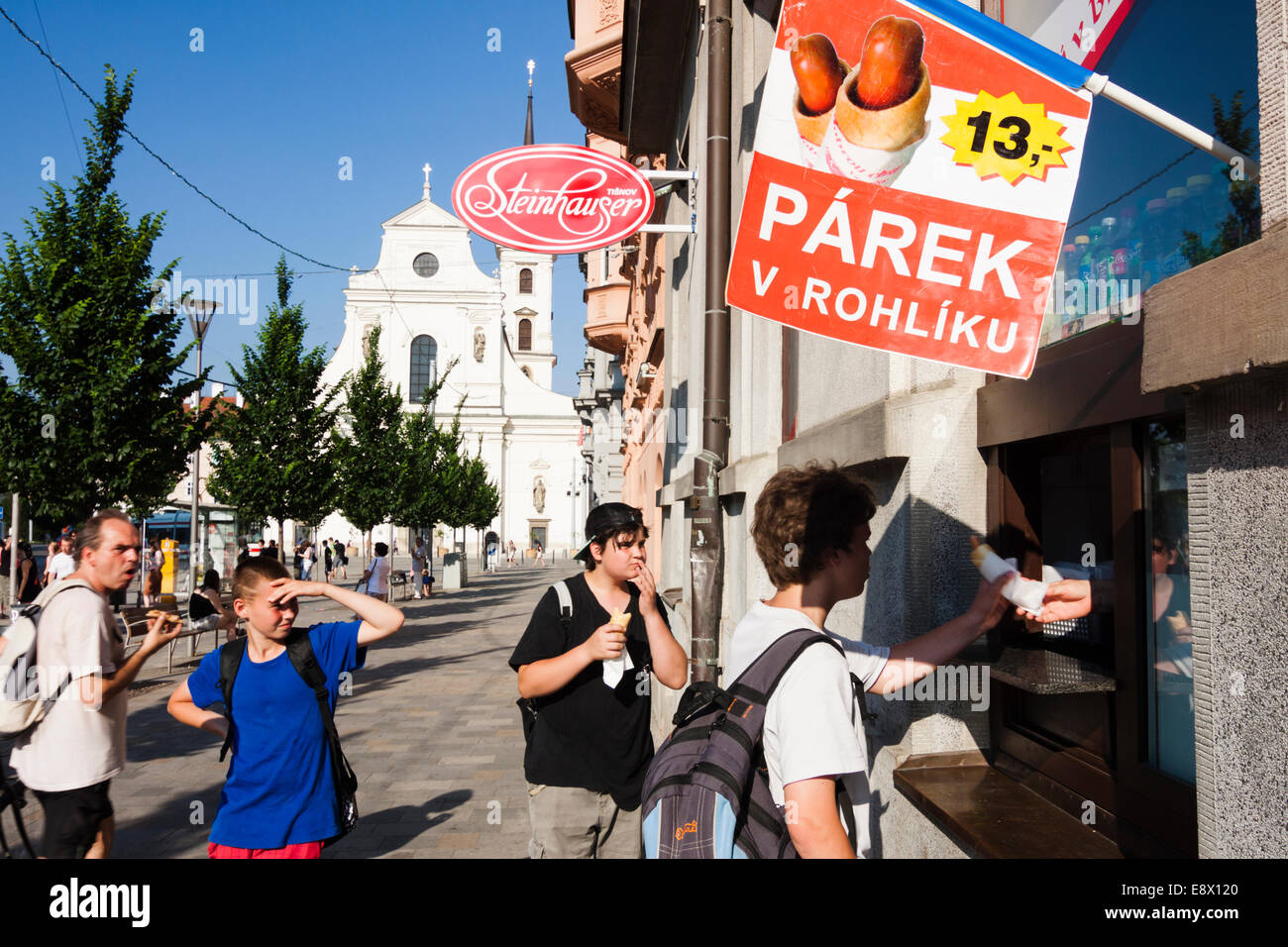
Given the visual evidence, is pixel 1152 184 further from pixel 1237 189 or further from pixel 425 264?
pixel 425 264

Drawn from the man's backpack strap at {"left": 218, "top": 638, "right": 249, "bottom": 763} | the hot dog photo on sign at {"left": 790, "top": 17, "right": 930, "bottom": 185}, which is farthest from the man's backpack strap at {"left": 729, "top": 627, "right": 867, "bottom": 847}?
the man's backpack strap at {"left": 218, "top": 638, "right": 249, "bottom": 763}

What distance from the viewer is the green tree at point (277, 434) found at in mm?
19016

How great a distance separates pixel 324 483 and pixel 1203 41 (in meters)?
19.4

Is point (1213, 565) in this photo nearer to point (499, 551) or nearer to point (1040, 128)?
point (1040, 128)

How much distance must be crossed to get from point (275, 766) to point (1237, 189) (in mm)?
3319

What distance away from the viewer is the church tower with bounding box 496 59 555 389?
258 feet

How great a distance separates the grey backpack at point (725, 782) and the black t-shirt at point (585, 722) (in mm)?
1357

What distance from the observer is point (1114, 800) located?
2666mm

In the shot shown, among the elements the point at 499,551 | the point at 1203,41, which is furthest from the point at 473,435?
the point at 1203,41

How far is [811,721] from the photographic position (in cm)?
188

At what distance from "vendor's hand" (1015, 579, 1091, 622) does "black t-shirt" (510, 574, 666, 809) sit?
58.3 inches

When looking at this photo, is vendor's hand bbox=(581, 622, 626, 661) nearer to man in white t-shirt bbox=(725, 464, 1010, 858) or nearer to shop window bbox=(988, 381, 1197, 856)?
man in white t-shirt bbox=(725, 464, 1010, 858)

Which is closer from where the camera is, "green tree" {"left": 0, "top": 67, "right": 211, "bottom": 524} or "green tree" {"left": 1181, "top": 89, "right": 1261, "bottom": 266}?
"green tree" {"left": 1181, "top": 89, "right": 1261, "bottom": 266}

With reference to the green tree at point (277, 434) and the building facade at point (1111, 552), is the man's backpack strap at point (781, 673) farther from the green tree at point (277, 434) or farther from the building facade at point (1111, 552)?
the green tree at point (277, 434)
